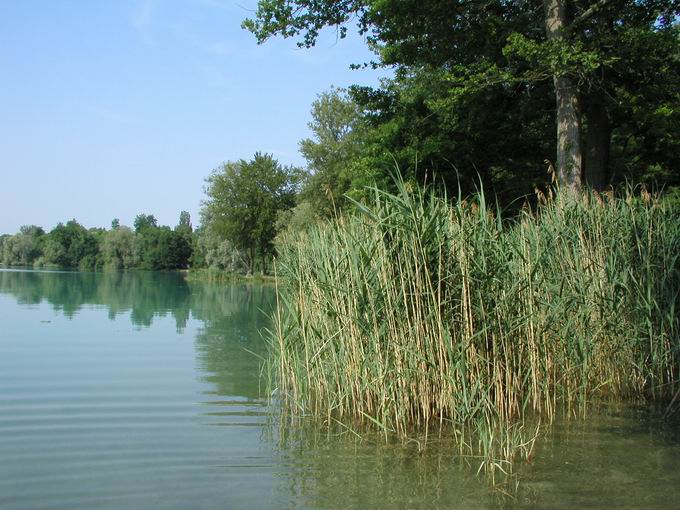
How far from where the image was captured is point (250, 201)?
56.8 metres

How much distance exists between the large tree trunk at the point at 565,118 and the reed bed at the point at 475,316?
18.4ft

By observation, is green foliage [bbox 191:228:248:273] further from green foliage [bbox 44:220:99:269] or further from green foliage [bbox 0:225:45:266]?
green foliage [bbox 0:225:45:266]

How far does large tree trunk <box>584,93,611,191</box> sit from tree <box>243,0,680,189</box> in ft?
0.08

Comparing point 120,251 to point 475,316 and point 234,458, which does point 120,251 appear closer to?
point 234,458

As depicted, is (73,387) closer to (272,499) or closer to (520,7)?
(272,499)

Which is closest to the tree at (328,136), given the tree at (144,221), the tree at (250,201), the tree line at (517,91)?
the tree at (250,201)

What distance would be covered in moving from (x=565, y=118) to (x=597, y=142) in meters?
3.25

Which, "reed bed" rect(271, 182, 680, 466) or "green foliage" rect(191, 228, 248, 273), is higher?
"green foliage" rect(191, 228, 248, 273)

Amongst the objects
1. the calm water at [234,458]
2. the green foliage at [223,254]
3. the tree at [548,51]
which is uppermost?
the tree at [548,51]

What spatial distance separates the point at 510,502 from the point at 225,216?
53281mm

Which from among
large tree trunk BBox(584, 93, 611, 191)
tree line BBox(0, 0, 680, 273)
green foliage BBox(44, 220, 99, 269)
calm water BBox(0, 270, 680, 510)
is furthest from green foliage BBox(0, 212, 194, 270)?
calm water BBox(0, 270, 680, 510)

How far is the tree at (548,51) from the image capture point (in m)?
13.4

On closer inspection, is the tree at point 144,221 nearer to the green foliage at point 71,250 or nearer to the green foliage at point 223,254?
the green foliage at point 71,250

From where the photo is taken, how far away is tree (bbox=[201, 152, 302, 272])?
55.9 metres
